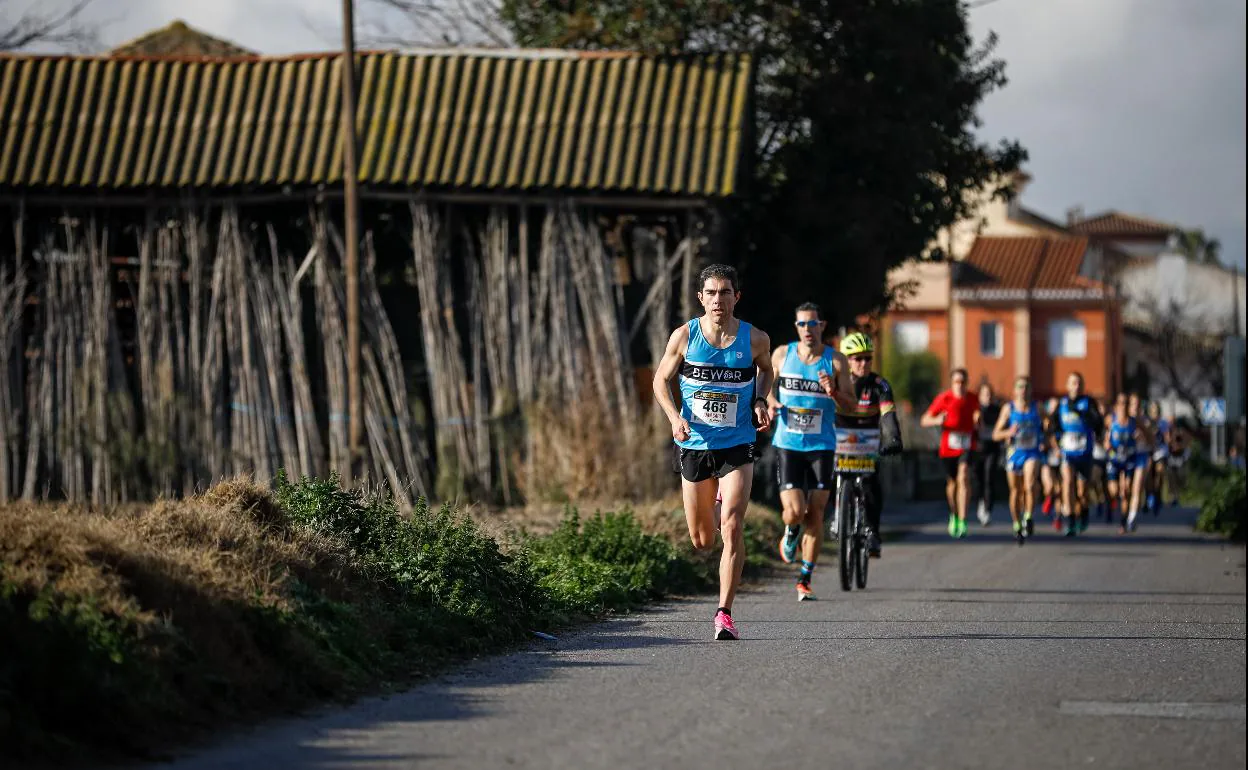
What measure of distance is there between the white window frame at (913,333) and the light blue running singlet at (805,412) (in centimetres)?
6513

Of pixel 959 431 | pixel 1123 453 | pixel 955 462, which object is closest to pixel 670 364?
pixel 959 431

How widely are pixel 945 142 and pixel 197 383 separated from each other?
10.5m

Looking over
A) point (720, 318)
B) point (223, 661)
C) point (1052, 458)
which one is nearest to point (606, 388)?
point (1052, 458)

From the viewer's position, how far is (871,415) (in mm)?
14539

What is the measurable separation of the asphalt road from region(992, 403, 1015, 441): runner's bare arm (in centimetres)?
844

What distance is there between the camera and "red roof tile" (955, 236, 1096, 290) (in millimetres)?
76938

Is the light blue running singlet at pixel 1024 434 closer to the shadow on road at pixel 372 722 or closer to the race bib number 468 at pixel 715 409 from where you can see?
the race bib number 468 at pixel 715 409

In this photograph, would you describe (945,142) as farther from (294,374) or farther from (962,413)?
(294,374)

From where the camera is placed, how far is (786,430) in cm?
1300

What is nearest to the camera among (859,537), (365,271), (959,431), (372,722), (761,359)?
(372,722)

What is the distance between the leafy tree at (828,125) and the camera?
23625 millimetres

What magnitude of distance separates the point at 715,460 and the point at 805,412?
2649mm

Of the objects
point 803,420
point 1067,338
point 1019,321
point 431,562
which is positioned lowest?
point 431,562

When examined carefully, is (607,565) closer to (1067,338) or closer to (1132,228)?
(1067,338)
